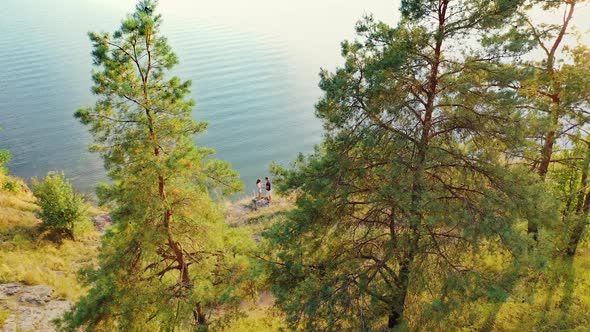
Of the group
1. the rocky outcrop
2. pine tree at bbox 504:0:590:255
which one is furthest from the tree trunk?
the rocky outcrop

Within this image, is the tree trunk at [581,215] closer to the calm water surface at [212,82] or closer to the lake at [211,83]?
the lake at [211,83]

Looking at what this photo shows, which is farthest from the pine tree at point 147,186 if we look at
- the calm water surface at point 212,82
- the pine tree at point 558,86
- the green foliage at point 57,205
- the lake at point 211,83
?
the calm water surface at point 212,82

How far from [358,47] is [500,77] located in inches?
111

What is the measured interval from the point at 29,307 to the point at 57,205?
6.09 meters

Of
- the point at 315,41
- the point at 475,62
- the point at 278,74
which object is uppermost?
the point at 315,41

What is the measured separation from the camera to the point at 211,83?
158 ft

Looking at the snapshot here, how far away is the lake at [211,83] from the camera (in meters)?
33.3

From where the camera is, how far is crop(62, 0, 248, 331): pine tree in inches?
345

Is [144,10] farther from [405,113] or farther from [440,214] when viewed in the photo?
[440,214]

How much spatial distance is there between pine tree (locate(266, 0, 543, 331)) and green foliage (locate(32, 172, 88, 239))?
13.7 metres

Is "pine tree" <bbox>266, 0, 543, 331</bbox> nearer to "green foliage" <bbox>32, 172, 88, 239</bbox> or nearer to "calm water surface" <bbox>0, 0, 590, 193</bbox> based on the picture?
"green foliage" <bbox>32, 172, 88, 239</bbox>

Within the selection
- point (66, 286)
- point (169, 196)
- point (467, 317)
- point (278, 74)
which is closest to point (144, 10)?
point (169, 196)

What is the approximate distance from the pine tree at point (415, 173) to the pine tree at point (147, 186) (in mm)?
2145

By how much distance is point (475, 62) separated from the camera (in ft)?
26.4
